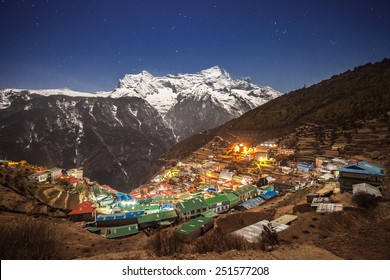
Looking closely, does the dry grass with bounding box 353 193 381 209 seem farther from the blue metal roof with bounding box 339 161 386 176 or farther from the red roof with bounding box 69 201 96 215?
the red roof with bounding box 69 201 96 215

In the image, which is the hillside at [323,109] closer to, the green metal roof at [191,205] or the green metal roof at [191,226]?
the green metal roof at [191,205]

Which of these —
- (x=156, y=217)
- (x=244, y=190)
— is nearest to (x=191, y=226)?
(x=156, y=217)

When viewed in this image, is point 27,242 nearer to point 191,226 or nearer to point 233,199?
point 191,226

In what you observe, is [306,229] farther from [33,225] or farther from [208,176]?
[208,176]

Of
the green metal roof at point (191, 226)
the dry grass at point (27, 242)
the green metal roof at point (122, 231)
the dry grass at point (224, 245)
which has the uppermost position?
the dry grass at point (27, 242)

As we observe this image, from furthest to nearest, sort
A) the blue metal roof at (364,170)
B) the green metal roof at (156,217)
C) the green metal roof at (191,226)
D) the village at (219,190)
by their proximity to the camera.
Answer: the green metal roof at (156,217) → the blue metal roof at (364,170) → the village at (219,190) → the green metal roof at (191,226)

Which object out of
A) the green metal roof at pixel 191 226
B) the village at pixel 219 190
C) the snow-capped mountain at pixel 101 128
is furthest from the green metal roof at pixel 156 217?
the snow-capped mountain at pixel 101 128
